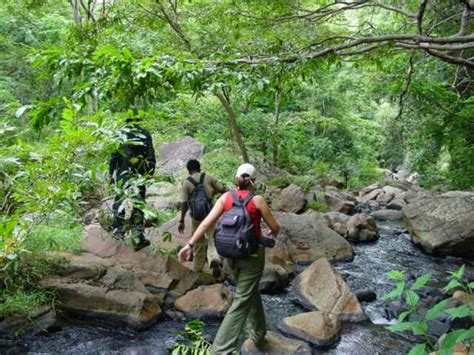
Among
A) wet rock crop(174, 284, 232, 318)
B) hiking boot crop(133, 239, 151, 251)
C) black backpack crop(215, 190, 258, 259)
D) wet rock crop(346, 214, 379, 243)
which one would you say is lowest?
wet rock crop(346, 214, 379, 243)

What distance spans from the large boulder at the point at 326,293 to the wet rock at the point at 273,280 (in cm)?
24

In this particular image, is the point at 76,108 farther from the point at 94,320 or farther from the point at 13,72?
the point at 13,72

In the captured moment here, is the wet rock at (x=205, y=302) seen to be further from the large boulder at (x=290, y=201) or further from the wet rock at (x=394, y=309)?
the large boulder at (x=290, y=201)

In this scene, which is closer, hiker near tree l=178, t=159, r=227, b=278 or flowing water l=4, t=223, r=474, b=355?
flowing water l=4, t=223, r=474, b=355

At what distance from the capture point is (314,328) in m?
5.26

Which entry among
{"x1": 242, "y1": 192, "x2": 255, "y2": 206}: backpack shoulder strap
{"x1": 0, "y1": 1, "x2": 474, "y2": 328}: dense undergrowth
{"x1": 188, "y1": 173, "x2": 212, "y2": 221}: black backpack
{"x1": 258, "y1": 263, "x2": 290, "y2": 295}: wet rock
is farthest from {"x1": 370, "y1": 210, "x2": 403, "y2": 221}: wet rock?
{"x1": 242, "y1": 192, "x2": 255, "y2": 206}: backpack shoulder strap

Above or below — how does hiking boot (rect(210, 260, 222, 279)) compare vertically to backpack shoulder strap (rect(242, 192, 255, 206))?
below

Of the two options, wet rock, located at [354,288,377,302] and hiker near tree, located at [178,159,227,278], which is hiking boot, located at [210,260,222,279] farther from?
wet rock, located at [354,288,377,302]

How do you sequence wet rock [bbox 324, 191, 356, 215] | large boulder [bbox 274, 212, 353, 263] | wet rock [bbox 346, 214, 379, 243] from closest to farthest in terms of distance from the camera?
large boulder [bbox 274, 212, 353, 263], wet rock [bbox 346, 214, 379, 243], wet rock [bbox 324, 191, 356, 215]

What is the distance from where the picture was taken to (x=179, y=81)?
420 cm

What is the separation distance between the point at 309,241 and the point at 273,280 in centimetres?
275

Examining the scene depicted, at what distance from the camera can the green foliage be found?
4594mm

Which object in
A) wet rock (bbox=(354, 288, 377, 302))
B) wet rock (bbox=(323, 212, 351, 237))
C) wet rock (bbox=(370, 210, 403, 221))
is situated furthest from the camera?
wet rock (bbox=(370, 210, 403, 221))

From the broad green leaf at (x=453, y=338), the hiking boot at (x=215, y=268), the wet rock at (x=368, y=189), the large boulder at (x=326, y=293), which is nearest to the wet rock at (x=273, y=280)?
the large boulder at (x=326, y=293)
